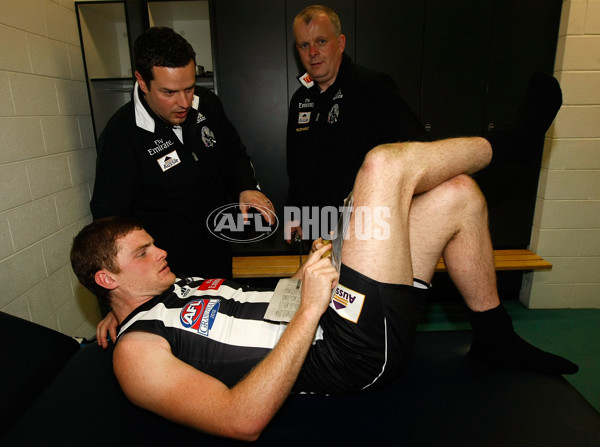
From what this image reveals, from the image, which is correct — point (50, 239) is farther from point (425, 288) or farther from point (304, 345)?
point (425, 288)

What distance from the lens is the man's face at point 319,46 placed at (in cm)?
204

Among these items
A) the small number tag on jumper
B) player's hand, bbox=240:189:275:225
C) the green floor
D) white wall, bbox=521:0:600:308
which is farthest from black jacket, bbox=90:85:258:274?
white wall, bbox=521:0:600:308

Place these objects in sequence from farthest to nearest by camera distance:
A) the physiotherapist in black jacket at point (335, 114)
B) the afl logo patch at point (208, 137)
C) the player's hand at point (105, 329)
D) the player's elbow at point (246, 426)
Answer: the afl logo patch at point (208, 137), the physiotherapist in black jacket at point (335, 114), the player's hand at point (105, 329), the player's elbow at point (246, 426)

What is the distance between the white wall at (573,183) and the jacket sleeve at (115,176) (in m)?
2.58

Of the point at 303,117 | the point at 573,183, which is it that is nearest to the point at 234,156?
the point at 303,117

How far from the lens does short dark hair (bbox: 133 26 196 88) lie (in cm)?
160

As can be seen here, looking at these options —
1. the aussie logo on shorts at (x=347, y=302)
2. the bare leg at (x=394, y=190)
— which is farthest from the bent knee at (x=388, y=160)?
the aussie logo on shorts at (x=347, y=302)

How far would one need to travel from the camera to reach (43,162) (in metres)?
2.14

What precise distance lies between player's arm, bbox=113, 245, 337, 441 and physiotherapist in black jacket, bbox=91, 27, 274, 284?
2.37ft

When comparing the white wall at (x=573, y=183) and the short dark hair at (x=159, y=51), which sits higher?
the short dark hair at (x=159, y=51)

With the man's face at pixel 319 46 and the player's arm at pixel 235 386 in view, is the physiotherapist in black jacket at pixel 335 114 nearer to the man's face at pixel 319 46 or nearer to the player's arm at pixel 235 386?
the man's face at pixel 319 46

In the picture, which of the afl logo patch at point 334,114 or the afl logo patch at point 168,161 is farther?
the afl logo patch at point 334,114

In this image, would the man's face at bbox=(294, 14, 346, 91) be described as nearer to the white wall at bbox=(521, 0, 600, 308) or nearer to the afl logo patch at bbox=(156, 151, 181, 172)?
the afl logo patch at bbox=(156, 151, 181, 172)

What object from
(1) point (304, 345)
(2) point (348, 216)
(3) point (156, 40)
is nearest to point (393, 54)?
(3) point (156, 40)
